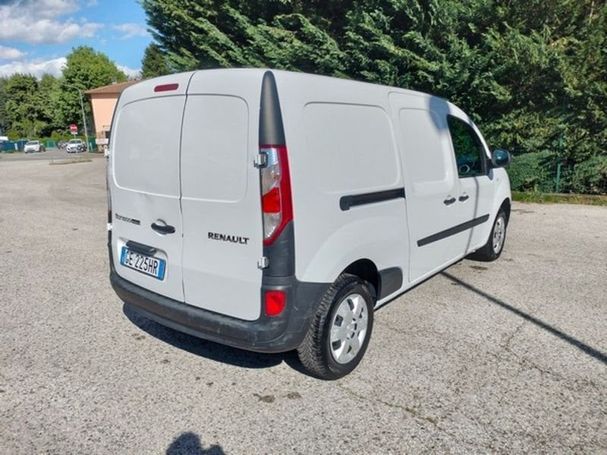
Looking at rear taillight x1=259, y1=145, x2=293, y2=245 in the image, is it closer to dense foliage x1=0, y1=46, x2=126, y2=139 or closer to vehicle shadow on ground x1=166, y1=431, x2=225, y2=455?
vehicle shadow on ground x1=166, y1=431, x2=225, y2=455

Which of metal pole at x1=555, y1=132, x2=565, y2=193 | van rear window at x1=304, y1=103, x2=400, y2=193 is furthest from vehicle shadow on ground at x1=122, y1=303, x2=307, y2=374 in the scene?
metal pole at x1=555, y1=132, x2=565, y2=193

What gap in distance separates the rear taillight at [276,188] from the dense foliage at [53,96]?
63.2 meters

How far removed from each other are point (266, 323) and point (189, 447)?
0.74 meters

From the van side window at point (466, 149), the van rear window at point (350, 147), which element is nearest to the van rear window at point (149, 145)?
the van rear window at point (350, 147)

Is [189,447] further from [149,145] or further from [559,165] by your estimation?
[559,165]

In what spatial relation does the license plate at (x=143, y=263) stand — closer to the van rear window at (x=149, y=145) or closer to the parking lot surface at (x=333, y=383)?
the van rear window at (x=149, y=145)

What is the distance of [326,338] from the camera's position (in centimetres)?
270

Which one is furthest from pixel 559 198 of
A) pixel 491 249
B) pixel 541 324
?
pixel 541 324

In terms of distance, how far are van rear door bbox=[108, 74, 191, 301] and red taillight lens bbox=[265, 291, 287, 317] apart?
2.16 ft

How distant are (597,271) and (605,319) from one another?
152cm

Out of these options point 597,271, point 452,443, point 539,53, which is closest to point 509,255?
point 597,271

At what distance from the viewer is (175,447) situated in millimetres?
2260

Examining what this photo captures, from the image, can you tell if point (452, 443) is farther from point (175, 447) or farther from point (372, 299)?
point (175, 447)

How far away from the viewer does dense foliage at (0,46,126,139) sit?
2248 inches
